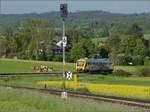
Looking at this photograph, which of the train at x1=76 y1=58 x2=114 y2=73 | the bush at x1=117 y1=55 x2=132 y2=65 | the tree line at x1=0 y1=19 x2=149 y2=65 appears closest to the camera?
the train at x1=76 y1=58 x2=114 y2=73

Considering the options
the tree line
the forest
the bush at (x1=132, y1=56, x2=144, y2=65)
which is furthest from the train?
the bush at (x1=132, y1=56, x2=144, y2=65)

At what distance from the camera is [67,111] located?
1628 cm

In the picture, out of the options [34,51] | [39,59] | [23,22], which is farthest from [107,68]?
[23,22]

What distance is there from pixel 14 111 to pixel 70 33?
157 meters

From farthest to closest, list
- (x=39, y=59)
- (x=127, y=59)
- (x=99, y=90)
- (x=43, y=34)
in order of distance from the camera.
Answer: (x=43, y=34) → (x=39, y=59) → (x=127, y=59) → (x=99, y=90)

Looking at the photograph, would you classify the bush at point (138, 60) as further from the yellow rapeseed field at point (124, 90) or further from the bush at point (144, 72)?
the yellow rapeseed field at point (124, 90)

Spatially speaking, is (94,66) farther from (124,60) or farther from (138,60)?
(124,60)

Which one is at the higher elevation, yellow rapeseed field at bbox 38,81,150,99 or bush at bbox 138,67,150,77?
yellow rapeseed field at bbox 38,81,150,99

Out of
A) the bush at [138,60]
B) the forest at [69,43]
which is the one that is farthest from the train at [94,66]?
the bush at [138,60]

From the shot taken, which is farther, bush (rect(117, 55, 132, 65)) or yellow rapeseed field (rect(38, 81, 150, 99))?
bush (rect(117, 55, 132, 65))

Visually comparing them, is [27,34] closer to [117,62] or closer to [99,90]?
[117,62]

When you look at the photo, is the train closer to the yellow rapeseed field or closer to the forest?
the forest

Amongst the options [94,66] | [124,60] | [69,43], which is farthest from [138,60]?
[69,43]

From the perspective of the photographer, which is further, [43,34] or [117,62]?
[43,34]
